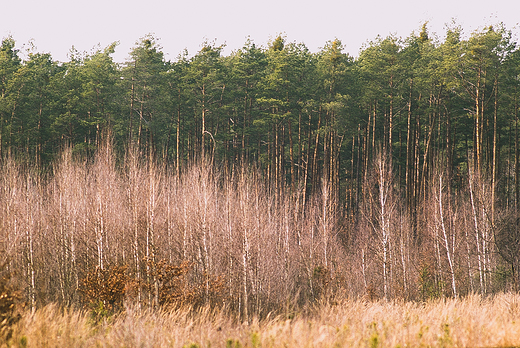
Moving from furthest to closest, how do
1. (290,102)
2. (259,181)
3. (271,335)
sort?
(290,102) → (259,181) → (271,335)

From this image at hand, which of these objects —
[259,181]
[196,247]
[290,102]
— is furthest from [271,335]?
[290,102]

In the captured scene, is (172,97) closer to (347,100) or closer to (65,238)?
(347,100)

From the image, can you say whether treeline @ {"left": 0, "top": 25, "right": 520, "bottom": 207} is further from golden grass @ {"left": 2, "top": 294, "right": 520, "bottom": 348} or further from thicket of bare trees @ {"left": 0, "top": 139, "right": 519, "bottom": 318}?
golden grass @ {"left": 2, "top": 294, "right": 520, "bottom": 348}

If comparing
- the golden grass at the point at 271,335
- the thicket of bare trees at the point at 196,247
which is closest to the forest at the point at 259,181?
the thicket of bare trees at the point at 196,247

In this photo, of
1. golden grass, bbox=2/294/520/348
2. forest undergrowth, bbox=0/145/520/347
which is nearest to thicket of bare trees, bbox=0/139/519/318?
forest undergrowth, bbox=0/145/520/347

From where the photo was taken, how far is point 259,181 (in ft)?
92.0

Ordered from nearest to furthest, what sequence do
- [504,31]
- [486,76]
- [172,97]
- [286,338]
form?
1. [286,338]
2. [486,76]
3. [504,31]
4. [172,97]

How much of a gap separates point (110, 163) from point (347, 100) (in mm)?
21164

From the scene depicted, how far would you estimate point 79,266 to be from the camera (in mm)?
19938

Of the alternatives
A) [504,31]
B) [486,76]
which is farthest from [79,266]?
[504,31]

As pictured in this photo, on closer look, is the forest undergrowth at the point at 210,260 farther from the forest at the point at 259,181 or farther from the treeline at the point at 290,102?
the treeline at the point at 290,102

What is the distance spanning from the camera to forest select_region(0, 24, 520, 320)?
19422 millimetres

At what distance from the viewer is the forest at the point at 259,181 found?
765 inches

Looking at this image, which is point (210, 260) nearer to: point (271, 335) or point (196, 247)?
point (196, 247)
